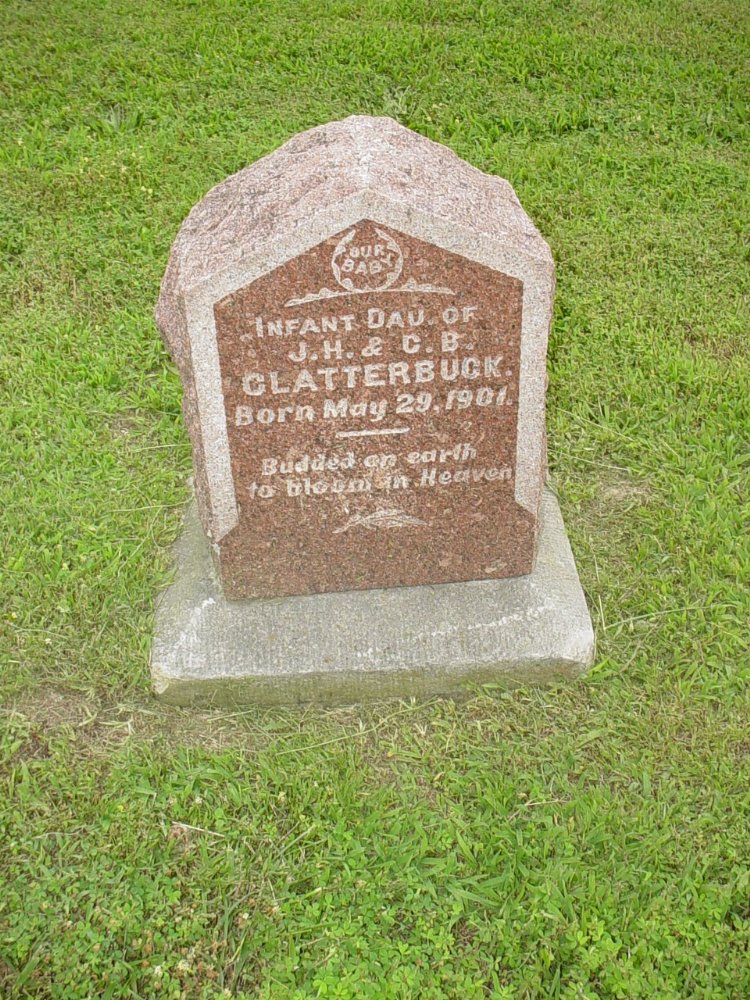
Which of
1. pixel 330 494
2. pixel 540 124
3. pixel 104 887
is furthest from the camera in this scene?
pixel 540 124

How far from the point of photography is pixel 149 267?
5211 mm

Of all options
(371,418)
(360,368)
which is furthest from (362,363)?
(371,418)

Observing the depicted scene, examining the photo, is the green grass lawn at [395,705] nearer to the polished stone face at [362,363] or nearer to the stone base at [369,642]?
the stone base at [369,642]

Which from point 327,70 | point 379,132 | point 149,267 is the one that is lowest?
point 149,267

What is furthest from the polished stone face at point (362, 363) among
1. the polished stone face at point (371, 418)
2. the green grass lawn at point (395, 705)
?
the green grass lawn at point (395, 705)

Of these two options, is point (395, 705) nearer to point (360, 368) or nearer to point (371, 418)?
point (371, 418)

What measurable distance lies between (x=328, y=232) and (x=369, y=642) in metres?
1.21

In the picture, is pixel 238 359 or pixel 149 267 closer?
pixel 238 359

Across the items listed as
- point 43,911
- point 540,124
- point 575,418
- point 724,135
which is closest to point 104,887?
→ point 43,911

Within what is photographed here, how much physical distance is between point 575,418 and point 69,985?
2.73 metres

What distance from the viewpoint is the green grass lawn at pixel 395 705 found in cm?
277

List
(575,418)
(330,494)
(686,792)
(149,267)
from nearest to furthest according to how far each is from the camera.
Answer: (686,792), (330,494), (575,418), (149,267)

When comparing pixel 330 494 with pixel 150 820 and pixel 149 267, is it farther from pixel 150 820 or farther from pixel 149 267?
pixel 149 267

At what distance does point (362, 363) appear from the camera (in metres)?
3.09
